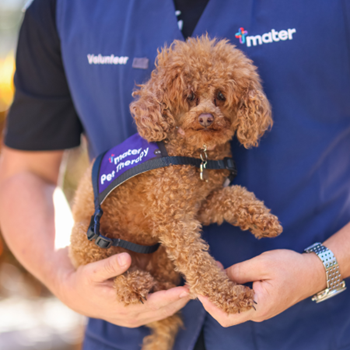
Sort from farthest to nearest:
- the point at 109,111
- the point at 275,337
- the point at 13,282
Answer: the point at 13,282 < the point at 109,111 < the point at 275,337

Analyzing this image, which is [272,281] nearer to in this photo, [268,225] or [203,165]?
[268,225]

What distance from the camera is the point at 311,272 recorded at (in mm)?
1269

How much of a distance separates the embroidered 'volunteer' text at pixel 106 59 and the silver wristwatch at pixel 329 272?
1.08 meters

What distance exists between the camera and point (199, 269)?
1199 mm

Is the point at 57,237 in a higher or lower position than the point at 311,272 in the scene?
lower

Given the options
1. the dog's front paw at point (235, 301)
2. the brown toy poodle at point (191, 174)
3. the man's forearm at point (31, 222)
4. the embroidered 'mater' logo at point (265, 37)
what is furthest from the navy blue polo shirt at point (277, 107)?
the man's forearm at point (31, 222)

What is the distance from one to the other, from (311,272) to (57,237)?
46.7 inches

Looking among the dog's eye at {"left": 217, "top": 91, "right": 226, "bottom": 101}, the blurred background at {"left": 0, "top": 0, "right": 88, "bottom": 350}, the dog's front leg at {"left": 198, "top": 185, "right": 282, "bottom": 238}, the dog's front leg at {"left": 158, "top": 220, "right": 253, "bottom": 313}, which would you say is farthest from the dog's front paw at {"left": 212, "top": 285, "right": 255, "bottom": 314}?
the blurred background at {"left": 0, "top": 0, "right": 88, "bottom": 350}

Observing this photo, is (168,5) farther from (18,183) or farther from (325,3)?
(18,183)

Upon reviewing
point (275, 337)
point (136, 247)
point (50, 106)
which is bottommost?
point (275, 337)

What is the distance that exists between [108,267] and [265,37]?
1.05 metres

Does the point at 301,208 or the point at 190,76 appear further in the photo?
the point at 301,208

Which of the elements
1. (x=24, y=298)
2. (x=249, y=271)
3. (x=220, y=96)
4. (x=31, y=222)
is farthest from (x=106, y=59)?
(x=24, y=298)

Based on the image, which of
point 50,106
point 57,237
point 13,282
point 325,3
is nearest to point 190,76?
point 325,3
